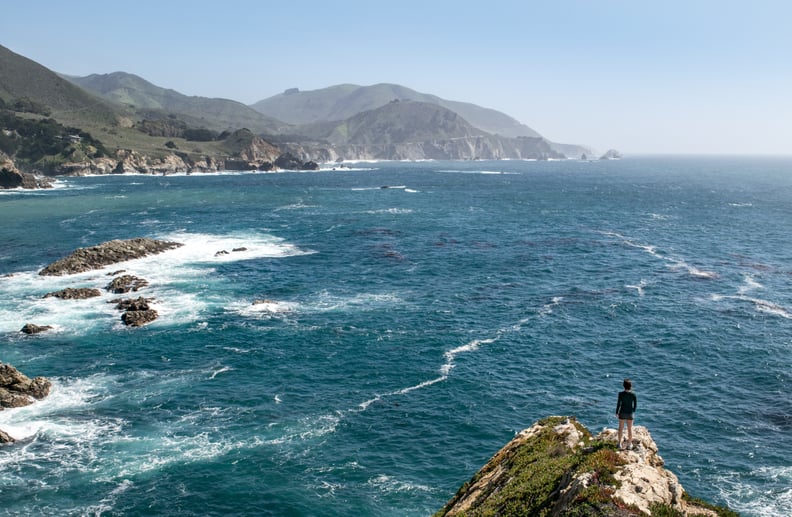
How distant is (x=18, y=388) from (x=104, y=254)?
53.5 m

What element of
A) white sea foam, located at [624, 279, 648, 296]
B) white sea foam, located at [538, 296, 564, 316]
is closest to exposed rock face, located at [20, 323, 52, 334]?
white sea foam, located at [538, 296, 564, 316]

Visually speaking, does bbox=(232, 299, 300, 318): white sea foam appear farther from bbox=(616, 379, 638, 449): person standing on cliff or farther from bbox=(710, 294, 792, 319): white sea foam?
bbox=(710, 294, 792, 319): white sea foam

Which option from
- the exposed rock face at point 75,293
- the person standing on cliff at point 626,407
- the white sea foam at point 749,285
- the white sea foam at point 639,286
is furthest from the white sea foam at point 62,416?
the white sea foam at point 749,285

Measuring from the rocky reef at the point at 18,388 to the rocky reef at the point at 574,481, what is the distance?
3874cm

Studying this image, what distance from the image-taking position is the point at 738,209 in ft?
559

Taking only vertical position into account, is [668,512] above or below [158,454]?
above

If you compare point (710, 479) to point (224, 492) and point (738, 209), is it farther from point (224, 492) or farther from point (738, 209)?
point (738, 209)

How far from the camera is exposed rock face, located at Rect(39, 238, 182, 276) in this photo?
91.7 metres

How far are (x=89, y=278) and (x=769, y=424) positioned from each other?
8912 cm

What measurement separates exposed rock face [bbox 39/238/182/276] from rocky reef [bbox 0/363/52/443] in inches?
1741

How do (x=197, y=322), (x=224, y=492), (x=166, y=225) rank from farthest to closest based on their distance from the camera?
(x=166, y=225)
(x=197, y=322)
(x=224, y=492)

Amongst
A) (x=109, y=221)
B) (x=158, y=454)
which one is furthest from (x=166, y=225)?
Answer: (x=158, y=454)

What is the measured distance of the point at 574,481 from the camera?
2225 centimetres

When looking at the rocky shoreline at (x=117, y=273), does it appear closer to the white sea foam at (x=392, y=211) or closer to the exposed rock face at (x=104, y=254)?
the exposed rock face at (x=104, y=254)
